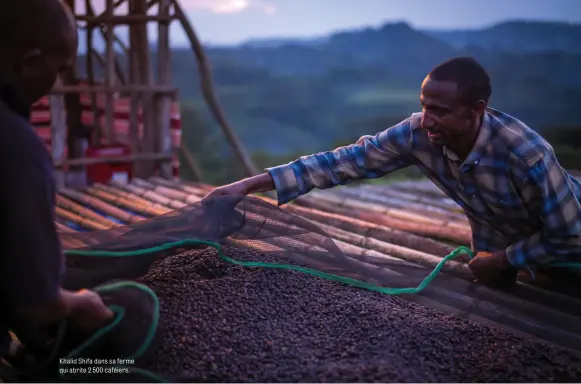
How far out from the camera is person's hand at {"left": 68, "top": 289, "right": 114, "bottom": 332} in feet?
4.68

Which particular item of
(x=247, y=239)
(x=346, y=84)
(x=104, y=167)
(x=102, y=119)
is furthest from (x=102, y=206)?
(x=346, y=84)

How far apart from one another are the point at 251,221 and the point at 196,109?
14010mm

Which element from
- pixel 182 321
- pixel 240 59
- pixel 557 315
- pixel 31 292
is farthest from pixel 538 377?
pixel 240 59

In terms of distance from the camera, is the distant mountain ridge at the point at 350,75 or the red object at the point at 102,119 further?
the distant mountain ridge at the point at 350,75

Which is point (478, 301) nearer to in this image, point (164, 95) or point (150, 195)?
point (150, 195)

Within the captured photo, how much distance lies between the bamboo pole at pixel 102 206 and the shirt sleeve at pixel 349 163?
4.59 ft

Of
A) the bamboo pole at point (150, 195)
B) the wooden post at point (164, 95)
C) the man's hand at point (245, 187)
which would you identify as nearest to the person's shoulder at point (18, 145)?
the man's hand at point (245, 187)

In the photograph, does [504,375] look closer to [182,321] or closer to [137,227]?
[182,321]

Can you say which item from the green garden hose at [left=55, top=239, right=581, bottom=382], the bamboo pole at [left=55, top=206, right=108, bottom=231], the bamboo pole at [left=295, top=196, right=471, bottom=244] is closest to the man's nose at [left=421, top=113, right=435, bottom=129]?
the green garden hose at [left=55, top=239, right=581, bottom=382]

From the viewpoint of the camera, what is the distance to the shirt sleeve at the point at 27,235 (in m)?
1.20

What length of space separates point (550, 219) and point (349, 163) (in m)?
0.79

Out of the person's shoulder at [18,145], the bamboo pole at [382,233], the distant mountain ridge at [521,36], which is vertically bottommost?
the bamboo pole at [382,233]

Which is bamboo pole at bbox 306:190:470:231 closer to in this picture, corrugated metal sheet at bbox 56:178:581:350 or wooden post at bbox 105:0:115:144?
corrugated metal sheet at bbox 56:178:581:350

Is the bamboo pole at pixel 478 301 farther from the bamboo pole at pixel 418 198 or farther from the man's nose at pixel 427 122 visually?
the bamboo pole at pixel 418 198
